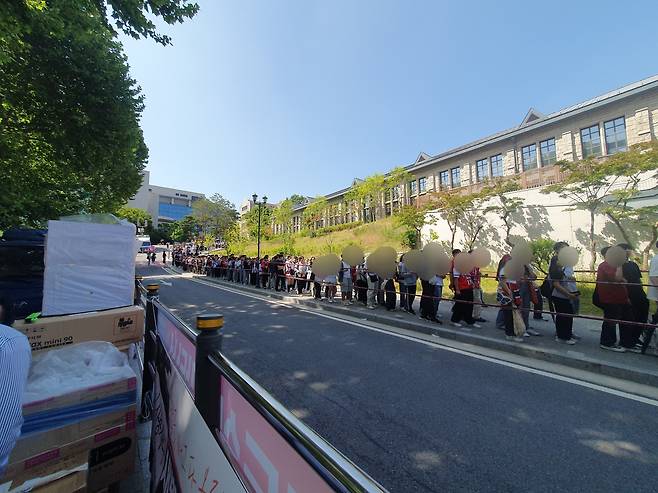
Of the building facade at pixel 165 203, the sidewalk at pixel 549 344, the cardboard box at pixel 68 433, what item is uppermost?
the building facade at pixel 165 203

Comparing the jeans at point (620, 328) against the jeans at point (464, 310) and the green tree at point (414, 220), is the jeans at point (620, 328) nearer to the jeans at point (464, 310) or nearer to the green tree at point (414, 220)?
the jeans at point (464, 310)

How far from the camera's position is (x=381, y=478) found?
2.12 m

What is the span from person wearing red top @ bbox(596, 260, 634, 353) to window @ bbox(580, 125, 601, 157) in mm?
23946

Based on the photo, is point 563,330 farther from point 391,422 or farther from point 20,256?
point 20,256

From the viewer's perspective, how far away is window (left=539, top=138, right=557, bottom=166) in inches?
970

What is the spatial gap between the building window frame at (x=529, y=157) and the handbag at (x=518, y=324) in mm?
26340

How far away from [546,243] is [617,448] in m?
14.4

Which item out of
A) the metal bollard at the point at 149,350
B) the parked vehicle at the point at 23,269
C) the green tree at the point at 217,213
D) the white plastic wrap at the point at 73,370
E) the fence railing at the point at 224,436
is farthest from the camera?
the green tree at the point at 217,213

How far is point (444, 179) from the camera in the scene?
33.8 m

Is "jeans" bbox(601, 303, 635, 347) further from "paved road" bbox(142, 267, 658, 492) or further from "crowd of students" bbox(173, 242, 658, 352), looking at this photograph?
"paved road" bbox(142, 267, 658, 492)

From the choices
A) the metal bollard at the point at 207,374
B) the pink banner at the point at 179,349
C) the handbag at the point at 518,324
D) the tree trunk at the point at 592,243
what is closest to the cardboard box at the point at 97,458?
the pink banner at the point at 179,349

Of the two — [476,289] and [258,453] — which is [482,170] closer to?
[476,289]

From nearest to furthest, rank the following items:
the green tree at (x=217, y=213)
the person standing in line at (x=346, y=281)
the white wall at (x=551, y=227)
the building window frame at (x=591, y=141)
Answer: the person standing in line at (x=346, y=281) → the white wall at (x=551, y=227) → the building window frame at (x=591, y=141) → the green tree at (x=217, y=213)

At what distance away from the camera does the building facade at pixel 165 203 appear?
8669 centimetres
